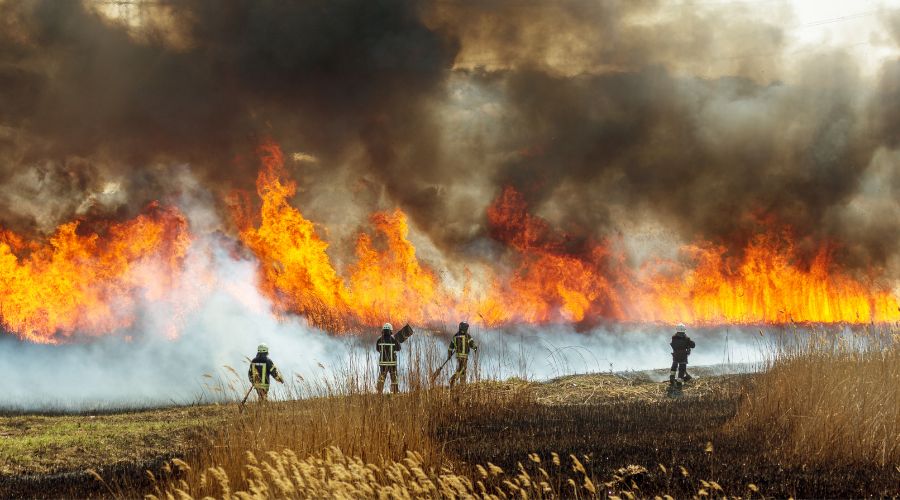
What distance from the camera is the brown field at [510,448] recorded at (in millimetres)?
9156

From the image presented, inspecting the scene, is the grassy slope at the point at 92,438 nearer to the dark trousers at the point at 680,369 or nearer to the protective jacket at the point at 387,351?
the protective jacket at the point at 387,351

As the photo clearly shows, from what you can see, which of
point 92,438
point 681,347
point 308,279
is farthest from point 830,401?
point 308,279

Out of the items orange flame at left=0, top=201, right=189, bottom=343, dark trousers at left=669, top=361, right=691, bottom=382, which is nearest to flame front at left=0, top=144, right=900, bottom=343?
orange flame at left=0, top=201, right=189, bottom=343

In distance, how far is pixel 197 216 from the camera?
34531 millimetres

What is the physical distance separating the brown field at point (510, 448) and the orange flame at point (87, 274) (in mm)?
16934

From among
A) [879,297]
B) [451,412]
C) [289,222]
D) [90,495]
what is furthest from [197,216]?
[879,297]

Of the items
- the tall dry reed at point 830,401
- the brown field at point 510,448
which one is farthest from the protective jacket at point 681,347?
the tall dry reed at point 830,401

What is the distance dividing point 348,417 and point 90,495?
142 inches

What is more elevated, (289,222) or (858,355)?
(289,222)

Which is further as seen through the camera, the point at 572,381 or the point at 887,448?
the point at 572,381

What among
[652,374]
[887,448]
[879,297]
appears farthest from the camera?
[879,297]

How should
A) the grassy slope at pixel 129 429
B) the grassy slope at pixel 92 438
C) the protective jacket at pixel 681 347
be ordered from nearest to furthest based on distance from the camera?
the grassy slope at pixel 92 438 < the grassy slope at pixel 129 429 < the protective jacket at pixel 681 347

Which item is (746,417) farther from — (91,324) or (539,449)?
(91,324)

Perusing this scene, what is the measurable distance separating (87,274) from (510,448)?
84.6 feet
